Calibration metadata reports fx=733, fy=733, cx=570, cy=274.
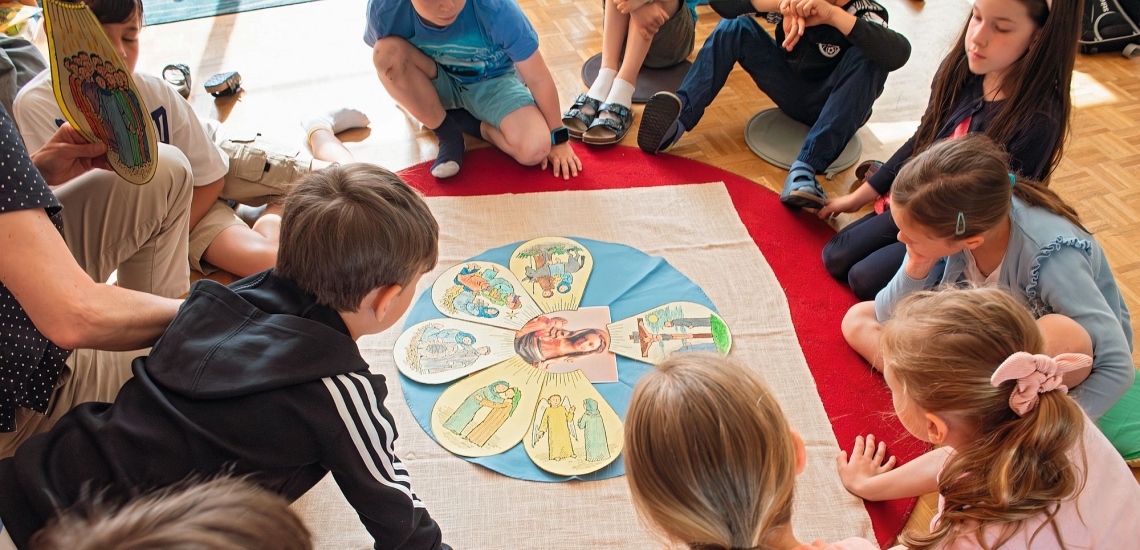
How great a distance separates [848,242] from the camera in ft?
6.15

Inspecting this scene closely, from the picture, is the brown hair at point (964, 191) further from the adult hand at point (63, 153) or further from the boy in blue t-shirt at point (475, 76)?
the adult hand at point (63, 153)

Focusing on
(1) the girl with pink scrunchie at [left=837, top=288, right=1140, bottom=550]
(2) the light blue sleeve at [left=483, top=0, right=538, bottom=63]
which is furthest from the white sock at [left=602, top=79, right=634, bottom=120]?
(1) the girl with pink scrunchie at [left=837, top=288, right=1140, bottom=550]

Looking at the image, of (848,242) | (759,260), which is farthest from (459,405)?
(848,242)

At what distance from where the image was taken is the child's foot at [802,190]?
2.03 meters

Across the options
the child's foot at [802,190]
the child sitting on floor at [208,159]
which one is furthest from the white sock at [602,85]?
the child sitting on floor at [208,159]

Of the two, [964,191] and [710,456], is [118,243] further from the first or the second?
[964,191]

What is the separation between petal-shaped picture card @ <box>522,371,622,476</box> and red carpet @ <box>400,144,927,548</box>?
490 millimetres

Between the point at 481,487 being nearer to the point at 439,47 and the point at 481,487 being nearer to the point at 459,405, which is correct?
the point at 459,405

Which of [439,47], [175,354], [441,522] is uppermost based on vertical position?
[175,354]

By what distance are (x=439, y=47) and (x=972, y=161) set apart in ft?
4.84

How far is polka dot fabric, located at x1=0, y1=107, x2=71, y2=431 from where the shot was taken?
3.17 ft

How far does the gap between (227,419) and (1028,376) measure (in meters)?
1.05

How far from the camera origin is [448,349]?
66.7 inches

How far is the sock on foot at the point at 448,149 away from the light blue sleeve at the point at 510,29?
300mm
